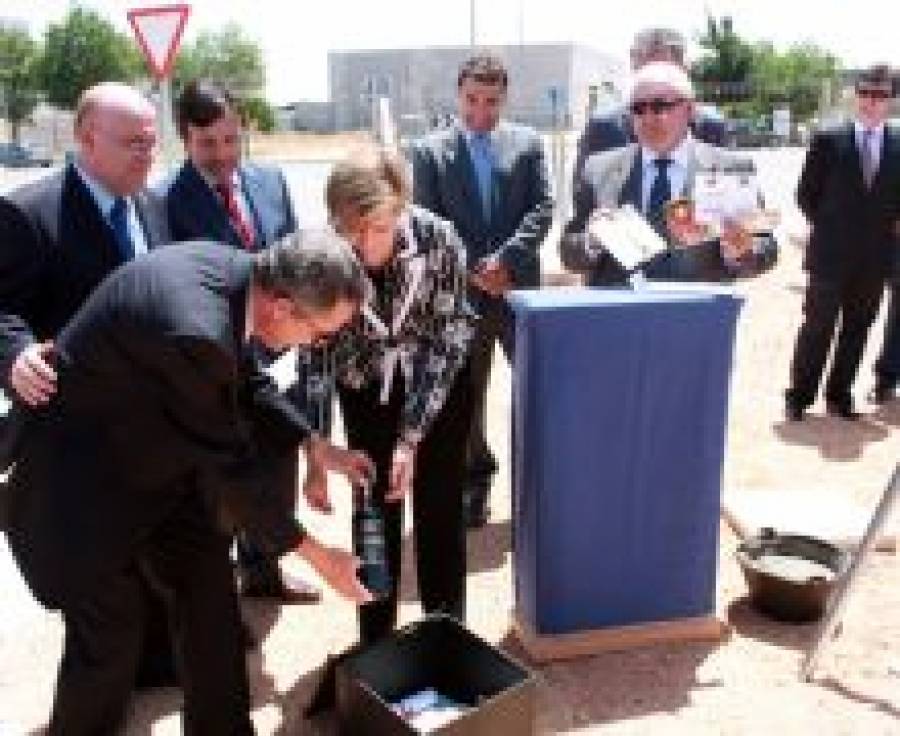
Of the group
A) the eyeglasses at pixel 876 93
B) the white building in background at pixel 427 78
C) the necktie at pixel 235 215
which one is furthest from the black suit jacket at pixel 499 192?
the white building in background at pixel 427 78

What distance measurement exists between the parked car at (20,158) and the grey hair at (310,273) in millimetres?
43119

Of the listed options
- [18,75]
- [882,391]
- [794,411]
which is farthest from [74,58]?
[794,411]

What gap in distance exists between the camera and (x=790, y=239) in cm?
1581

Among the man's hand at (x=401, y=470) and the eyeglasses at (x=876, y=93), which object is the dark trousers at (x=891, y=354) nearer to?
the eyeglasses at (x=876, y=93)

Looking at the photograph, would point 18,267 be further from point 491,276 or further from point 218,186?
point 491,276

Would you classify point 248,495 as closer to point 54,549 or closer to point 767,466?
point 54,549

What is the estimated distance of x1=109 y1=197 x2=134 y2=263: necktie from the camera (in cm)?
371

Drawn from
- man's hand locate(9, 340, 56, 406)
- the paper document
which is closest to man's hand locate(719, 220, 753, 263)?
the paper document

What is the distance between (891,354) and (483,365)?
3528 millimetres

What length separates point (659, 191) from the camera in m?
5.03

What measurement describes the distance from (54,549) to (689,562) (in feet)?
7.29

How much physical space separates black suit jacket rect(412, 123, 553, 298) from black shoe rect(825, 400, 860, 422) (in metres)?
2.95

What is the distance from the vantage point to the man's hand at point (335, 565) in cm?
316

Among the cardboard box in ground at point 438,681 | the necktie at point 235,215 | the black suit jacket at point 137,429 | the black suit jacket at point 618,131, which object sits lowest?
the cardboard box in ground at point 438,681
